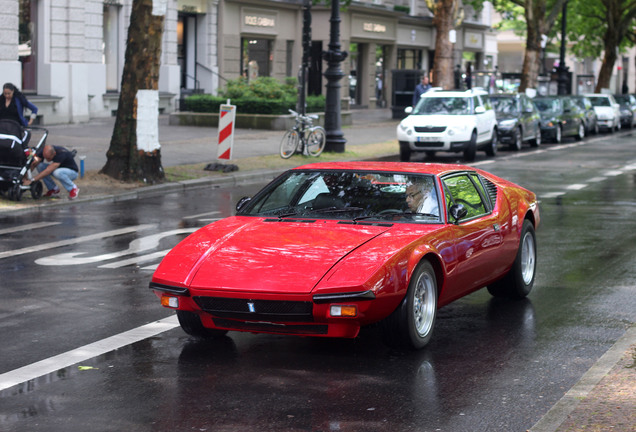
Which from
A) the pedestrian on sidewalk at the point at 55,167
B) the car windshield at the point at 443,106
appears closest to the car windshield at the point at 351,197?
the pedestrian on sidewalk at the point at 55,167

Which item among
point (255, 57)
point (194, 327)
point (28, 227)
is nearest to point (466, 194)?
point (194, 327)

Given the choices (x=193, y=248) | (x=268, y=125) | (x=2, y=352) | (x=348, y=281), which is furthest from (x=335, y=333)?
(x=268, y=125)

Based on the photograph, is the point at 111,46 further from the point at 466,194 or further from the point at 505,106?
the point at 466,194

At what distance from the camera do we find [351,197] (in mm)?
8023

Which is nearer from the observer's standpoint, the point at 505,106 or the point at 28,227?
the point at 28,227

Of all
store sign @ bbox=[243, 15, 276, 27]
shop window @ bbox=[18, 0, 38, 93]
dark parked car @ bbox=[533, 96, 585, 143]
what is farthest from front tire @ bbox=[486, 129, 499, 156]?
store sign @ bbox=[243, 15, 276, 27]

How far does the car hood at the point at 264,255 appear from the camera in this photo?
6.73 m

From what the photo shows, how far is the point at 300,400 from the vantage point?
6.07m

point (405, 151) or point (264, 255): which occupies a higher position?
point (264, 255)

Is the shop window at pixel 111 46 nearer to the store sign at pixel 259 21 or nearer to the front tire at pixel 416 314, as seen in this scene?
the store sign at pixel 259 21

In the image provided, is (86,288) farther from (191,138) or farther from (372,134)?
(372,134)

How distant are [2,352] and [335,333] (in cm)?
229

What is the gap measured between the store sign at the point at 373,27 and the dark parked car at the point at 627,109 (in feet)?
38.5

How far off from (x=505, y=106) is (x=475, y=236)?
23.1 m
